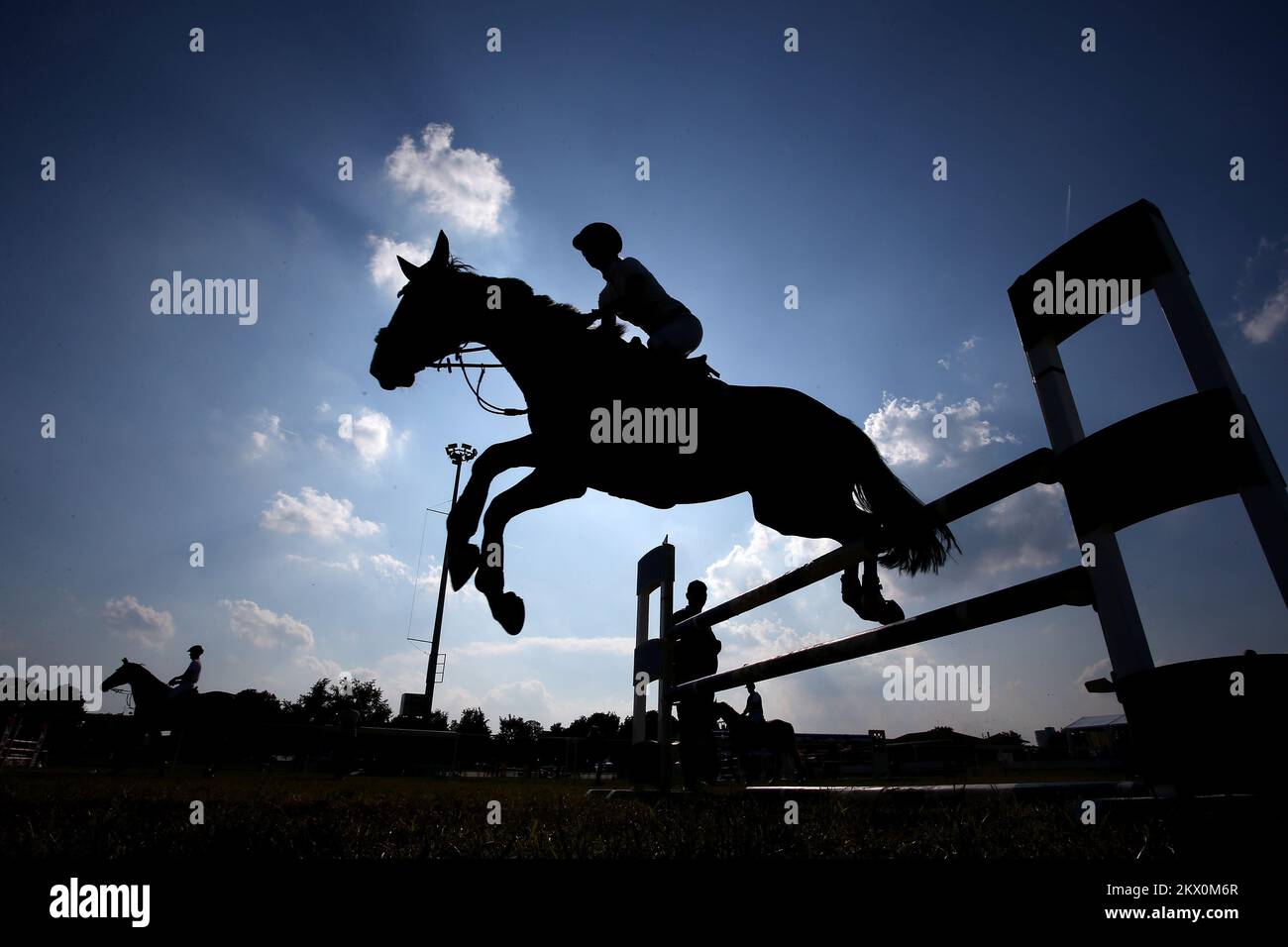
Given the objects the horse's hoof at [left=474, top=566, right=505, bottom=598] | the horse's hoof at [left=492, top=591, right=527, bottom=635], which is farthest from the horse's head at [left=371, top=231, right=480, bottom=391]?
the horse's hoof at [left=492, top=591, right=527, bottom=635]

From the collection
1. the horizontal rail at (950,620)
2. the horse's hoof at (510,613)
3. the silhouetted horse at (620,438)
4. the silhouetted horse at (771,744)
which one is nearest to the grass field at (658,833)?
the horizontal rail at (950,620)

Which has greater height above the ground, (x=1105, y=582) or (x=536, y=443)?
(x=536, y=443)

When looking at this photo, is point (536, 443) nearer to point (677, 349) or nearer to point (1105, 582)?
point (677, 349)

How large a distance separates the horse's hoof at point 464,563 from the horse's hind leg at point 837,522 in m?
1.91

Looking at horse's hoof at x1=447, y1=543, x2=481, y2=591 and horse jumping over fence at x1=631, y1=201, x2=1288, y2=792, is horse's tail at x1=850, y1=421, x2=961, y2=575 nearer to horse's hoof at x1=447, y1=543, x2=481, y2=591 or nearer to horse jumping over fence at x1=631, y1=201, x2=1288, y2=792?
horse jumping over fence at x1=631, y1=201, x2=1288, y2=792

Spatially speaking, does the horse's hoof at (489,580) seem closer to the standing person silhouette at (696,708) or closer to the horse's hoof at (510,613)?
Result: the horse's hoof at (510,613)

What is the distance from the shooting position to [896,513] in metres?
3.99

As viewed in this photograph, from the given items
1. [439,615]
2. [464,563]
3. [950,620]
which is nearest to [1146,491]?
[950,620]

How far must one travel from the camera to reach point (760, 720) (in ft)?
37.2

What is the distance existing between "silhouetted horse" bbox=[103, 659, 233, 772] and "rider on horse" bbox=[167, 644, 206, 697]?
0.17m

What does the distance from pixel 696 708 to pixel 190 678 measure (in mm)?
12307

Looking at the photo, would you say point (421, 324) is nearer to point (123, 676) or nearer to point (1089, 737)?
point (123, 676)
